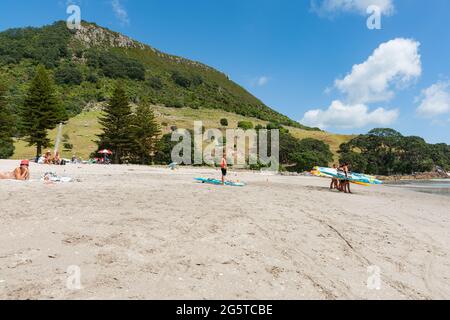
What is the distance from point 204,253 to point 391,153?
74680 mm

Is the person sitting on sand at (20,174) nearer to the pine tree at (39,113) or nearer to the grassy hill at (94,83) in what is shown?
the pine tree at (39,113)

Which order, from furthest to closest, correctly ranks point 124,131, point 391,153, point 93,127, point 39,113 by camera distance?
point 391,153 → point 93,127 → point 124,131 → point 39,113

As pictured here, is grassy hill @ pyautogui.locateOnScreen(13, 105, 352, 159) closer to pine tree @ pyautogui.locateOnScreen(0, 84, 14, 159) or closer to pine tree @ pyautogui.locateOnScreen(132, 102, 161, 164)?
pine tree @ pyautogui.locateOnScreen(0, 84, 14, 159)

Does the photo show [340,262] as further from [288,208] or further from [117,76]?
[117,76]

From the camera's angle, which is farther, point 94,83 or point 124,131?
point 94,83

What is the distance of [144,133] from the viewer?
49000mm

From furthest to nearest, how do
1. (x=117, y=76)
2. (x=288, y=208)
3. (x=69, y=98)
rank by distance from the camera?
(x=117, y=76) < (x=69, y=98) < (x=288, y=208)

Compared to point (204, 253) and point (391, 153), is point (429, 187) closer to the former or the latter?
point (204, 253)

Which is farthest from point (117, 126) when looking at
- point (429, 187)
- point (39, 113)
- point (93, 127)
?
point (429, 187)

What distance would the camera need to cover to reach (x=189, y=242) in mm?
6145

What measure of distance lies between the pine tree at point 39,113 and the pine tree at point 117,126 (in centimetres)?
685

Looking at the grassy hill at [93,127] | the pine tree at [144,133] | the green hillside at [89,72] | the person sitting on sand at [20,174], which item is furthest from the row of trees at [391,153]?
the person sitting on sand at [20,174]
